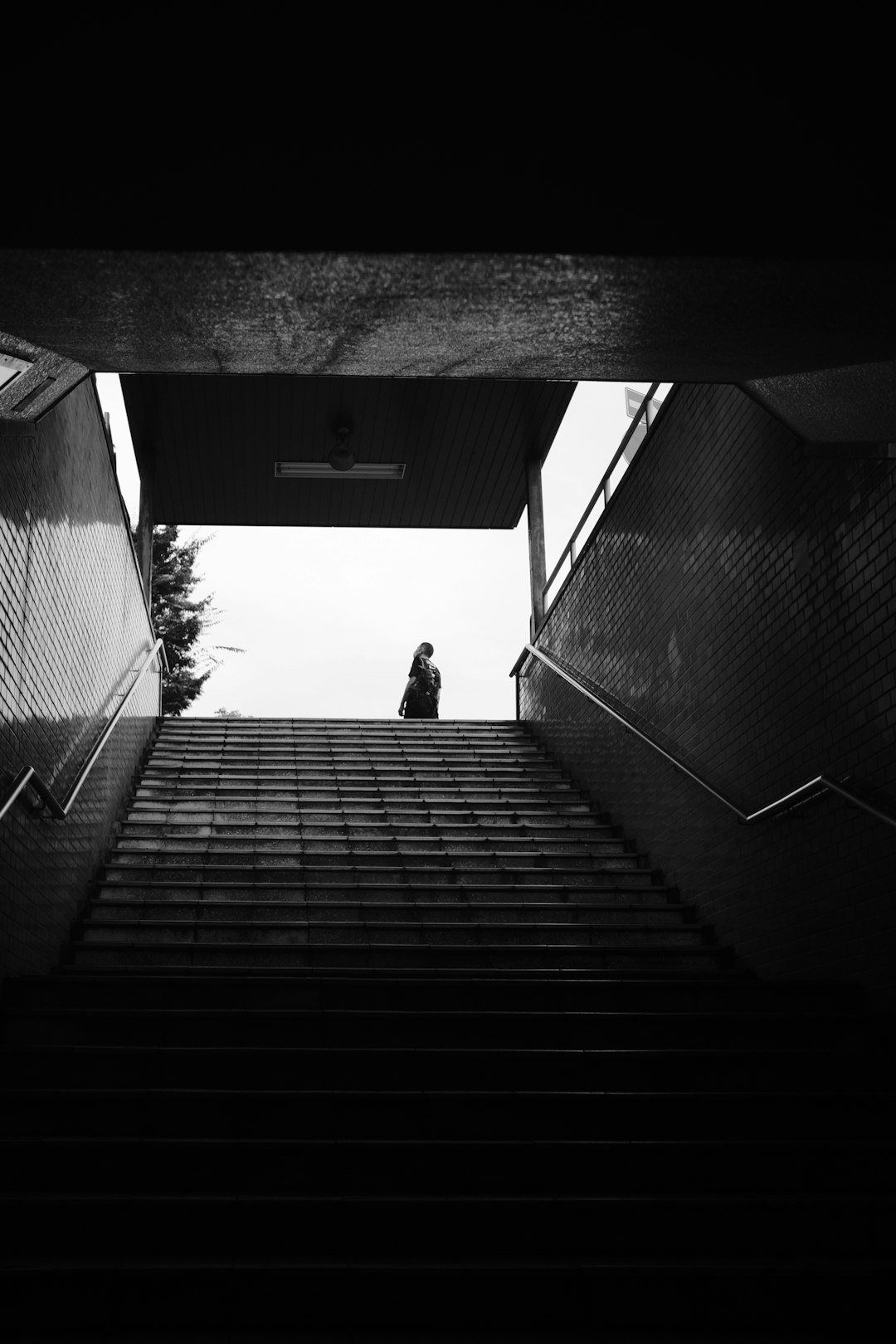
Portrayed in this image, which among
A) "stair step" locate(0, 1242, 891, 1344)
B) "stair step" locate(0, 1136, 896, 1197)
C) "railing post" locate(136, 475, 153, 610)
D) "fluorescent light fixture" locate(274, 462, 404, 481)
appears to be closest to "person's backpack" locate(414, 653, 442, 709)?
"fluorescent light fixture" locate(274, 462, 404, 481)

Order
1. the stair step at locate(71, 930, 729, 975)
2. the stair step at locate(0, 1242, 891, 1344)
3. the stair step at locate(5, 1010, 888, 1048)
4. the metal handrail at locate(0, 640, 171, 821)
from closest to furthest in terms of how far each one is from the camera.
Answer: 1. the stair step at locate(0, 1242, 891, 1344)
2. the stair step at locate(5, 1010, 888, 1048)
3. the metal handrail at locate(0, 640, 171, 821)
4. the stair step at locate(71, 930, 729, 975)

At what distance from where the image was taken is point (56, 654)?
5.86 metres

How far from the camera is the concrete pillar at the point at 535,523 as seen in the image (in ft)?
41.5

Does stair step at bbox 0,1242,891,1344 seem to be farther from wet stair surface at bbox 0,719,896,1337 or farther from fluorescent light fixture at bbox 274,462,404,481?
fluorescent light fixture at bbox 274,462,404,481

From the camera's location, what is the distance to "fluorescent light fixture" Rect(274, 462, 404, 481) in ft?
42.2

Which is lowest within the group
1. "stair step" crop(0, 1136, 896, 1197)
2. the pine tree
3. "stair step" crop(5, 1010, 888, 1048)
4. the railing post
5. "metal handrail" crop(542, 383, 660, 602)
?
"stair step" crop(0, 1136, 896, 1197)

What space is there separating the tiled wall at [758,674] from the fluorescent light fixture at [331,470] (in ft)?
15.1

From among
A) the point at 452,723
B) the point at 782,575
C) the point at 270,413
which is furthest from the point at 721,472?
the point at 270,413

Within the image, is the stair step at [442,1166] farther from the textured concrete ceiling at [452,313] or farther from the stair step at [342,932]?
the textured concrete ceiling at [452,313]

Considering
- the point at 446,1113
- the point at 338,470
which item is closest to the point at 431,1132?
the point at 446,1113

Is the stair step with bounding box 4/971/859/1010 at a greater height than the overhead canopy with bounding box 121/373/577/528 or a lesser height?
lesser

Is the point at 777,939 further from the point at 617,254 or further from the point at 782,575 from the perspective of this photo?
the point at 617,254

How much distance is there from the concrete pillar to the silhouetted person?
1.34 m

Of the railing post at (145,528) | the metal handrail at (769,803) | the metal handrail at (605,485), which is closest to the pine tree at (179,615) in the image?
the railing post at (145,528)
